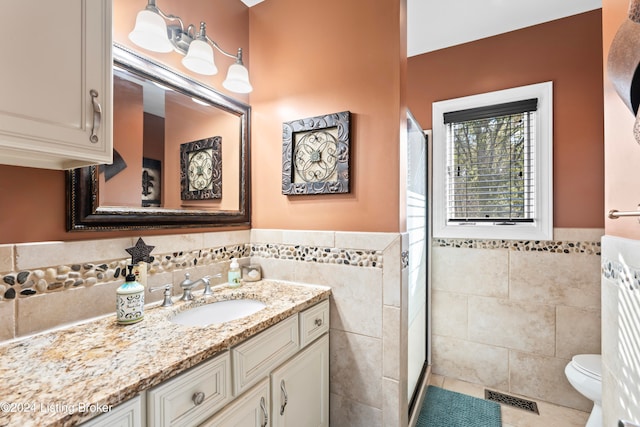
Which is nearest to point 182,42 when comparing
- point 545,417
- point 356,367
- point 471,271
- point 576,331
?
point 356,367

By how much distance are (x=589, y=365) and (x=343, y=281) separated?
1.56 meters

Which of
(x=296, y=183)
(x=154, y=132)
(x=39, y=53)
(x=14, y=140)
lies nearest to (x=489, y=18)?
(x=296, y=183)

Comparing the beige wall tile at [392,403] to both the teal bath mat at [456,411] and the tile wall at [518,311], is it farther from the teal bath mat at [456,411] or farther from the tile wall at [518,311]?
the tile wall at [518,311]

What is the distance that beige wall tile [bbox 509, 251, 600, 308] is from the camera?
75.0 inches

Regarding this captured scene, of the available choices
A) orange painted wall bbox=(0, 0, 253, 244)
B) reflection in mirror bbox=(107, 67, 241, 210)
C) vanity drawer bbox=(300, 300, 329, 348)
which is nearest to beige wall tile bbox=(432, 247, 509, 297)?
vanity drawer bbox=(300, 300, 329, 348)

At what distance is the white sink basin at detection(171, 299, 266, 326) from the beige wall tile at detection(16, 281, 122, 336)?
0.30 meters

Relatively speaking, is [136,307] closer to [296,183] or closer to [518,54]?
[296,183]

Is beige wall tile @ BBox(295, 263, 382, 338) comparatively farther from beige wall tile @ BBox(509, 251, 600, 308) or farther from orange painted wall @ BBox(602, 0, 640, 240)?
beige wall tile @ BBox(509, 251, 600, 308)

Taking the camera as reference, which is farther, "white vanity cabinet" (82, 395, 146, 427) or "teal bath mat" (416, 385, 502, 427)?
"teal bath mat" (416, 385, 502, 427)

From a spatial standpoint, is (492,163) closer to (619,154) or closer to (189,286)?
(619,154)

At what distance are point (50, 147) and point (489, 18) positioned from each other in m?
2.64

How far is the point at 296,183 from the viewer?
1.69m

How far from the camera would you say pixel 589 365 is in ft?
5.48

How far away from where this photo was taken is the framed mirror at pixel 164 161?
3.74ft
